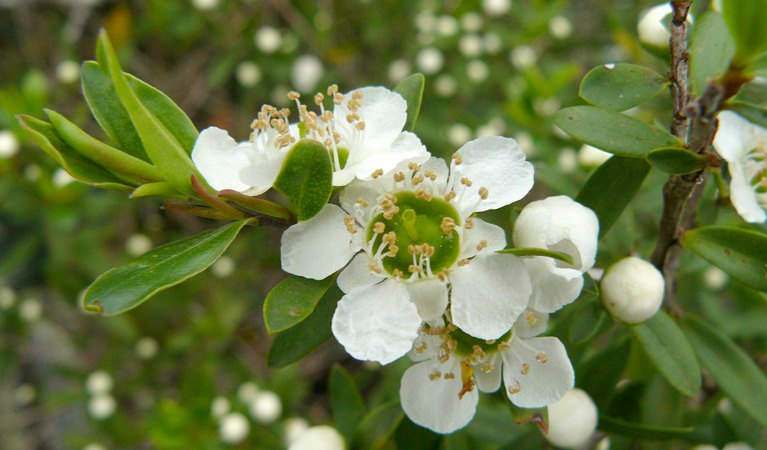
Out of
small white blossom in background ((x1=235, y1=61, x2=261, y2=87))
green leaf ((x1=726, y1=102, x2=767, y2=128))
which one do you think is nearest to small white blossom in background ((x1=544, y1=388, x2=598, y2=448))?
green leaf ((x1=726, y1=102, x2=767, y2=128))

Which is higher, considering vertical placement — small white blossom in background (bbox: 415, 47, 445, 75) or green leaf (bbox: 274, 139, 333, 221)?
green leaf (bbox: 274, 139, 333, 221)

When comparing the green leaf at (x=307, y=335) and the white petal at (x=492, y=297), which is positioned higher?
the white petal at (x=492, y=297)

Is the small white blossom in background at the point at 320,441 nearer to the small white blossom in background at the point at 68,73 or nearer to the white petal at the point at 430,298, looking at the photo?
the white petal at the point at 430,298

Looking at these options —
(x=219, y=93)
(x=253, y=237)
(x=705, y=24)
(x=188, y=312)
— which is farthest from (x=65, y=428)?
(x=705, y=24)

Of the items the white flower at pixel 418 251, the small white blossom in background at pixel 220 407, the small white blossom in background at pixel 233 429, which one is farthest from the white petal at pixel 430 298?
the small white blossom in background at pixel 220 407

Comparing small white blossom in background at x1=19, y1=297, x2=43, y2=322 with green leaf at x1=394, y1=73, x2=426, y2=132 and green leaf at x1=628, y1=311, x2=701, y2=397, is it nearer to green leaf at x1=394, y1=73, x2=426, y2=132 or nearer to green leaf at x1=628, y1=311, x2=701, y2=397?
green leaf at x1=394, y1=73, x2=426, y2=132

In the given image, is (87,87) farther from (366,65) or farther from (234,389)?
(366,65)
